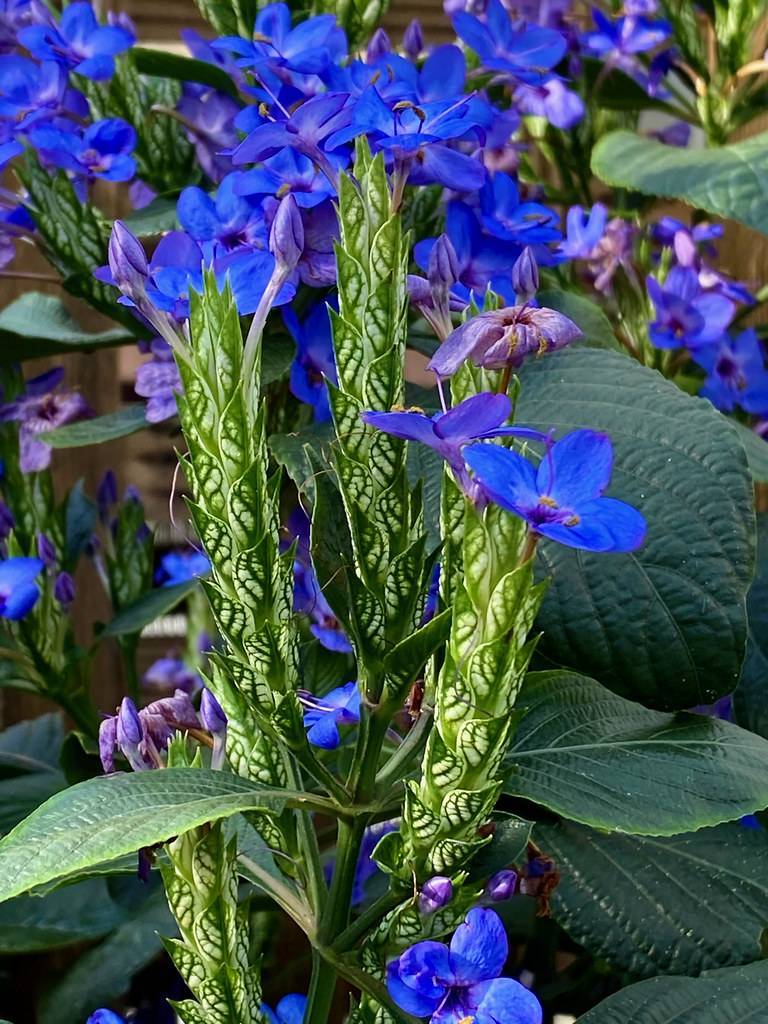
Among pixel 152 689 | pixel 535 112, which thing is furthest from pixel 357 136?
pixel 152 689

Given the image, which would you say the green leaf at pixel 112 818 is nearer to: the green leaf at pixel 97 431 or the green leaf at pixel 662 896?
the green leaf at pixel 662 896

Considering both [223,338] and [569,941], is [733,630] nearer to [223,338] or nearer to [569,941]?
[223,338]

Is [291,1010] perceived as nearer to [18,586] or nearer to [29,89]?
[18,586]

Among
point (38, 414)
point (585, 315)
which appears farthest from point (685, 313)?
point (38, 414)

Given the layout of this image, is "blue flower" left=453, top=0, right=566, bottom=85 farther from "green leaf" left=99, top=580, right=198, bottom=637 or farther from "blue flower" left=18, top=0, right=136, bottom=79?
"green leaf" left=99, top=580, right=198, bottom=637

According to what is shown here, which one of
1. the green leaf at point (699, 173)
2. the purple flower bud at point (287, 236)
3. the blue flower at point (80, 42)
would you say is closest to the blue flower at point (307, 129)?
the purple flower bud at point (287, 236)

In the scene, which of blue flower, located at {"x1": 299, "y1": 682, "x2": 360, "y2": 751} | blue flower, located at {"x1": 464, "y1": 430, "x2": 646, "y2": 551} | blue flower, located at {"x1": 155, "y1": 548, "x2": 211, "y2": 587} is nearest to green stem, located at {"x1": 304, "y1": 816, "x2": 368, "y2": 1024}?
blue flower, located at {"x1": 299, "y1": 682, "x2": 360, "y2": 751}
